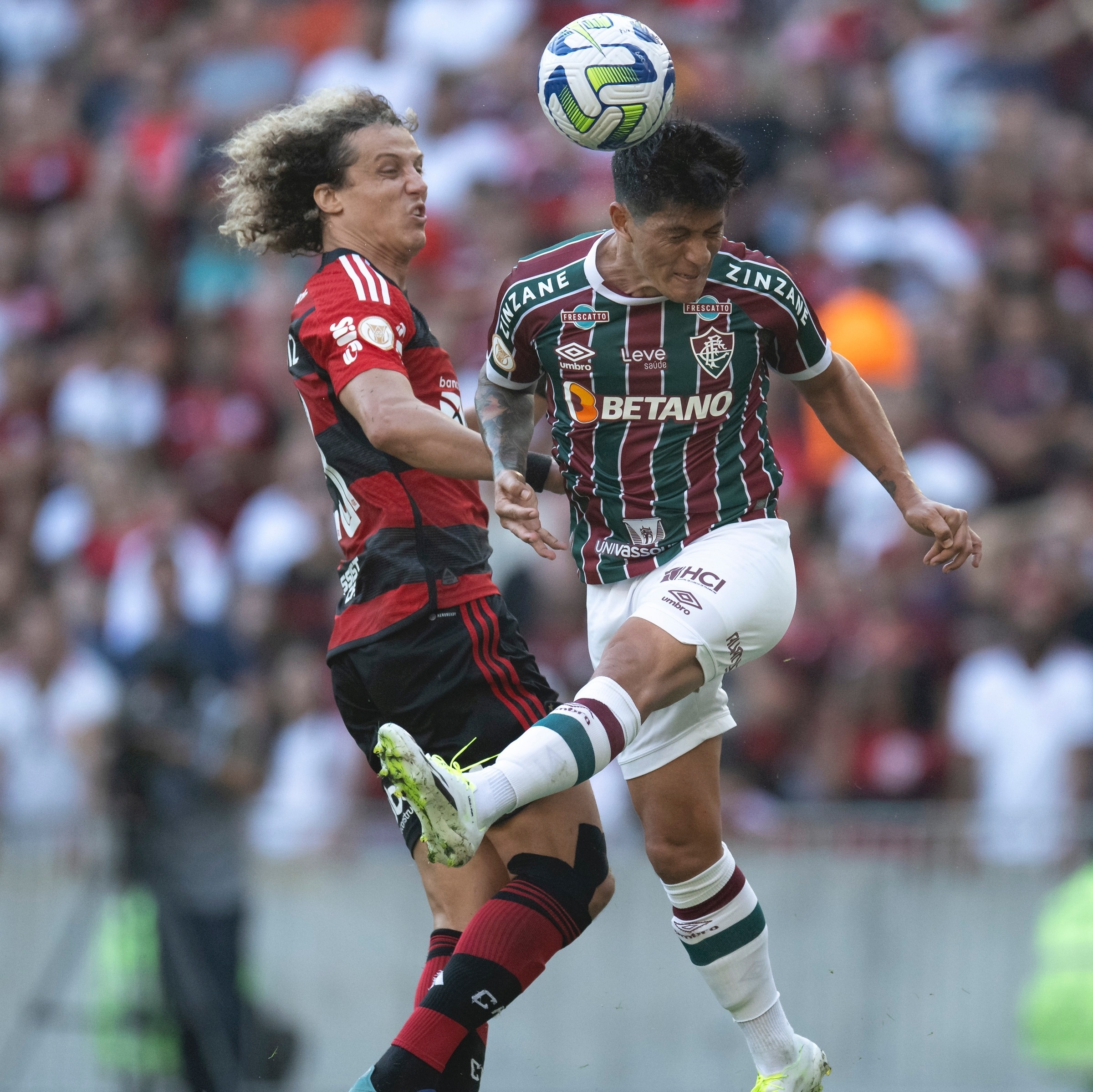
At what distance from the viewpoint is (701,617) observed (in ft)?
16.2

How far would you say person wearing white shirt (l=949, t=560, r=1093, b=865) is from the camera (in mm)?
8922

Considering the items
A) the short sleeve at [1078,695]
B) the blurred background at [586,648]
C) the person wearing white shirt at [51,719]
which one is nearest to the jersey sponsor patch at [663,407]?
the blurred background at [586,648]

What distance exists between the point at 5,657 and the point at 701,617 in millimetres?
7291

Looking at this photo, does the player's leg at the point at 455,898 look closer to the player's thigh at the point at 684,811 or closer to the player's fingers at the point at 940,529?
the player's thigh at the point at 684,811

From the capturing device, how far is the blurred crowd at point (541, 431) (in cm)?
916

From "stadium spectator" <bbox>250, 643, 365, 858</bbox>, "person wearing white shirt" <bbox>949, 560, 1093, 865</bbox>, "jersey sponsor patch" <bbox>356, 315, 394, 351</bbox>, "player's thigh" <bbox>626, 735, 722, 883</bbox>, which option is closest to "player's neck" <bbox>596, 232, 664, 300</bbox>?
"jersey sponsor patch" <bbox>356, 315, 394, 351</bbox>

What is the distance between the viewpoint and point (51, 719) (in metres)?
10.8

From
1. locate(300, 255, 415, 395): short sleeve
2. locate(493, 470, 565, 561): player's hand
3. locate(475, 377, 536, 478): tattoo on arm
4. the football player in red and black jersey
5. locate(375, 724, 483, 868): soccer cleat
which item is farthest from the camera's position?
locate(475, 377, 536, 478): tattoo on arm

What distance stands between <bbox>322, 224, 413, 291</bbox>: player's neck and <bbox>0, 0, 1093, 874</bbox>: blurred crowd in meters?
3.20

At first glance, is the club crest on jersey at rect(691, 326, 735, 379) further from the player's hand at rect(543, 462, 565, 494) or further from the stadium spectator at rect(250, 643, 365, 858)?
the stadium spectator at rect(250, 643, 365, 858)

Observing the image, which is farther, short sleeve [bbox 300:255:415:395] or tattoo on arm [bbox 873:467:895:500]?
tattoo on arm [bbox 873:467:895:500]

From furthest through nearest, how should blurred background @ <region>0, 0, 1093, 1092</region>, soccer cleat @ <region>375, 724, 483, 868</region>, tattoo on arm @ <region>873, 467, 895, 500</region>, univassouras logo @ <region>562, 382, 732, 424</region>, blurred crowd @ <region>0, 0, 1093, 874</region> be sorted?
1. blurred crowd @ <region>0, 0, 1093, 874</region>
2. blurred background @ <region>0, 0, 1093, 1092</region>
3. tattoo on arm @ <region>873, 467, 895, 500</region>
4. univassouras logo @ <region>562, 382, 732, 424</region>
5. soccer cleat @ <region>375, 724, 483, 868</region>

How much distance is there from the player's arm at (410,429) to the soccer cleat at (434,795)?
2.56 ft

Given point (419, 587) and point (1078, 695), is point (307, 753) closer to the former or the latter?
point (1078, 695)
